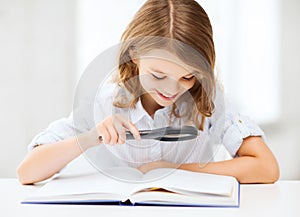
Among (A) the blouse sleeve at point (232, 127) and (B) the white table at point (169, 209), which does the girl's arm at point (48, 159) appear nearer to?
(B) the white table at point (169, 209)

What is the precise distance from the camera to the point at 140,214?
0.78 metres

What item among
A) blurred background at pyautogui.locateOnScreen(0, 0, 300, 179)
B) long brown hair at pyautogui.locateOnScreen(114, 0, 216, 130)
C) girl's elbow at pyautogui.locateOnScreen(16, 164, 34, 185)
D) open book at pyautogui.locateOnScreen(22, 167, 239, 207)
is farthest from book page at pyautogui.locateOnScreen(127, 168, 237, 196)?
blurred background at pyautogui.locateOnScreen(0, 0, 300, 179)

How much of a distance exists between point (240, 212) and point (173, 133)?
0.83 ft

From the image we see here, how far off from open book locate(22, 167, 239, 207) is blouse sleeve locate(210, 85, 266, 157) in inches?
7.2

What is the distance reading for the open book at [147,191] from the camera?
2.74ft

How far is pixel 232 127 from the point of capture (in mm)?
1149

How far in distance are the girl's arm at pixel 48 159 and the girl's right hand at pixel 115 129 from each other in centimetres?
13

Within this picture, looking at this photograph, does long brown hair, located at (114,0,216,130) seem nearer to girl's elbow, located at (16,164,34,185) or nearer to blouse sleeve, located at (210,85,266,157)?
blouse sleeve, located at (210,85,266,157)

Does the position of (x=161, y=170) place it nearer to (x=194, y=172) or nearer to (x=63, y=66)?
(x=194, y=172)

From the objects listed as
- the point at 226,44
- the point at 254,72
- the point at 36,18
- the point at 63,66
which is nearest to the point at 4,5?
the point at 36,18

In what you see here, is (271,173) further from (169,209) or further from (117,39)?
(117,39)

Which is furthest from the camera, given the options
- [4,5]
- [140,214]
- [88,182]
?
[4,5]

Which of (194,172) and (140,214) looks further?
(194,172)

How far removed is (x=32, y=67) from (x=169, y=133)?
51.8 inches
